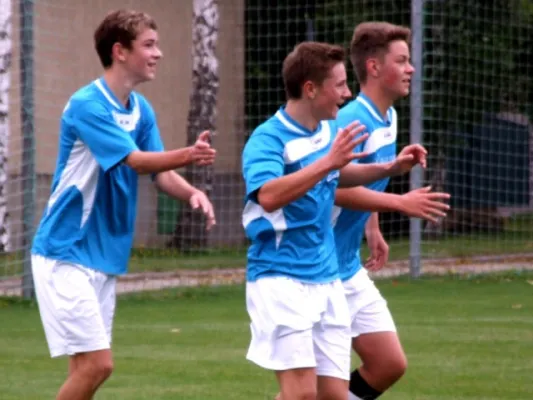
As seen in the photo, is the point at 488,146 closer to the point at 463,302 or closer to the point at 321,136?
the point at 463,302

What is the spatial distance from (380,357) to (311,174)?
5.15 ft

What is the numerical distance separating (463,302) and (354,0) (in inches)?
227

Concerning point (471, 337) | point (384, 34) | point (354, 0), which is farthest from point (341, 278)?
point (354, 0)

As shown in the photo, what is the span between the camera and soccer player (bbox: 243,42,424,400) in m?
5.61

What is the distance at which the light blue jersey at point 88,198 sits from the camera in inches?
237

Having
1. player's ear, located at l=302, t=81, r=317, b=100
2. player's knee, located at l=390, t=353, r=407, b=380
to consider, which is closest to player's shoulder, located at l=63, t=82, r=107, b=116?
player's ear, located at l=302, t=81, r=317, b=100

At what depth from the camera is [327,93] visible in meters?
5.75

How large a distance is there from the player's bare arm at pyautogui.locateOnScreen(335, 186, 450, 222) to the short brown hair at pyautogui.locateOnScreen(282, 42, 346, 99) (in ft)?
1.76

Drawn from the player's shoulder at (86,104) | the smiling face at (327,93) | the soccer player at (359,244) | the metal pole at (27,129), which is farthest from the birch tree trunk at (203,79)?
the smiling face at (327,93)

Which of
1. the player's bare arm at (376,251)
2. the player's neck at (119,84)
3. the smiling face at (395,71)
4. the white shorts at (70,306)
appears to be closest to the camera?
the white shorts at (70,306)

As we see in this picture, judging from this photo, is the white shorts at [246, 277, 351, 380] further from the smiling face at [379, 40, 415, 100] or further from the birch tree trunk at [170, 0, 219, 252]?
the birch tree trunk at [170, 0, 219, 252]

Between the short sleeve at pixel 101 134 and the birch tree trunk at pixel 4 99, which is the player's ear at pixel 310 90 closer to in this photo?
the short sleeve at pixel 101 134

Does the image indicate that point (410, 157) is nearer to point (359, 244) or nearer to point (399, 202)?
point (399, 202)

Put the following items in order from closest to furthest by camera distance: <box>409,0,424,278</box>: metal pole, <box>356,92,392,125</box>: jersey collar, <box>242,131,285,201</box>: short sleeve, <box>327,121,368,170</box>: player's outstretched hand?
<box>327,121,368,170</box>: player's outstretched hand < <box>242,131,285,201</box>: short sleeve < <box>356,92,392,125</box>: jersey collar < <box>409,0,424,278</box>: metal pole
